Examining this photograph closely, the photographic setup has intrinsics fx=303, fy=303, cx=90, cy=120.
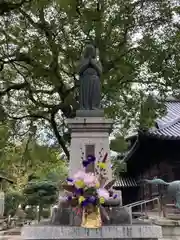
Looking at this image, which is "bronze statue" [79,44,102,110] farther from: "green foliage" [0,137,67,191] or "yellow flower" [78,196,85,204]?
"green foliage" [0,137,67,191]

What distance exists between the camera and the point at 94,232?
4.43 m

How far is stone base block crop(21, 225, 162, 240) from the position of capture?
172 inches

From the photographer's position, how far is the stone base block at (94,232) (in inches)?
172

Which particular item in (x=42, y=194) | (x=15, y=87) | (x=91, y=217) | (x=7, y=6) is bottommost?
(x=91, y=217)

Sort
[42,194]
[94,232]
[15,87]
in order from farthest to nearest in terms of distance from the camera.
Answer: [42,194] < [15,87] < [94,232]

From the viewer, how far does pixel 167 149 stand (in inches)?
542

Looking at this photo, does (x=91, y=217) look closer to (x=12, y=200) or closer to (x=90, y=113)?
(x=90, y=113)

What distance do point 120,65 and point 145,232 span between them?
6.98m

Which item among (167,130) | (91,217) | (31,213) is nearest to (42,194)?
→ (31,213)

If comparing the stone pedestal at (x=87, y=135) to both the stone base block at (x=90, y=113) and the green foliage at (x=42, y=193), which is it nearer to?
the stone base block at (x=90, y=113)

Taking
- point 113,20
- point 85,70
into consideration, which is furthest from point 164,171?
point 85,70

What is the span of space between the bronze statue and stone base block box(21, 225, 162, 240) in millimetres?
2950

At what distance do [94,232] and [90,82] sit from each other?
3446 millimetres

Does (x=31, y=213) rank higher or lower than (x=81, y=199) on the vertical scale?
lower
